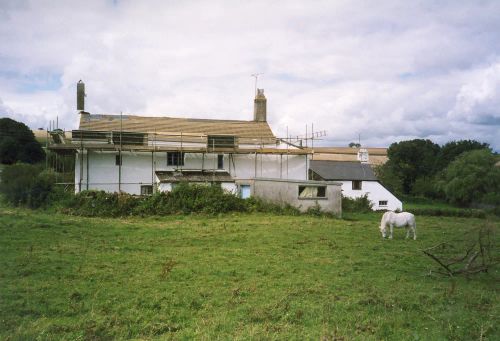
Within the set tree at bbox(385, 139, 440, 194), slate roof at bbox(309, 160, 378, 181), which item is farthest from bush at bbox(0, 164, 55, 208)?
tree at bbox(385, 139, 440, 194)

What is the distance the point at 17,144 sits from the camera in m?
→ 61.7

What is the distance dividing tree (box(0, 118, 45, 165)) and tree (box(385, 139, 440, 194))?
5039 cm

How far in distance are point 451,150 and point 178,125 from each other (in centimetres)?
4890

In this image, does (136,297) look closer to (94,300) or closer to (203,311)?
(94,300)

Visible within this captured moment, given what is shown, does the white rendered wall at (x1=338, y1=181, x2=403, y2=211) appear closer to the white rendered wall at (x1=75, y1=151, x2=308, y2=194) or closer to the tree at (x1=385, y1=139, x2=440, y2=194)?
the white rendered wall at (x1=75, y1=151, x2=308, y2=194)

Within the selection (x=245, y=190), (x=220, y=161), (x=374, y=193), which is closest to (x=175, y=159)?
(x=220, y=161)

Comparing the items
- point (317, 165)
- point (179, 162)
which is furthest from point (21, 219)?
point (317, 165)

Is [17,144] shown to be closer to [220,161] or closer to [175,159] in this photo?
[175,159]

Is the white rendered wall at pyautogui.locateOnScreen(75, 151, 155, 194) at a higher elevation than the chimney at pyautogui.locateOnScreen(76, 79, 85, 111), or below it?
below

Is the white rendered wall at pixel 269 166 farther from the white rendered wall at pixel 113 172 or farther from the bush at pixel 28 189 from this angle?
the bush at pixel 28 189

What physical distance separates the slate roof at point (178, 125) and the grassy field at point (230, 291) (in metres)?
23.3

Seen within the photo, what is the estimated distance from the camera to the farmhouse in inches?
1374

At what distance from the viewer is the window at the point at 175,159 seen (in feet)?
127

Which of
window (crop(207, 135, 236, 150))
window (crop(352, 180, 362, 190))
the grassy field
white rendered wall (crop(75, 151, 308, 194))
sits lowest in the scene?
the grassy field
